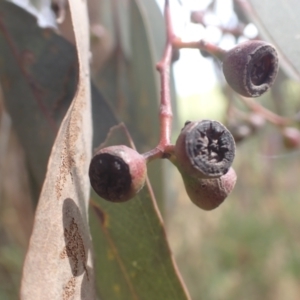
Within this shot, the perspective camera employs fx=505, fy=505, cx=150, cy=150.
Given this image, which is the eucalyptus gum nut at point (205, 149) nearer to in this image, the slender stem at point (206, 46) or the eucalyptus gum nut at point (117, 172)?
the eucalyptus gum nut at point (117, 172)

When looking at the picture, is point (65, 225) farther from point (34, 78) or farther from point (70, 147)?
point (34, 78)

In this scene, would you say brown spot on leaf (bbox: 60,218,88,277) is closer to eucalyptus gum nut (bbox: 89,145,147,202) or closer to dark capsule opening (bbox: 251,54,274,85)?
eucalyptus gum nut (bbox: 89,145,147,202)

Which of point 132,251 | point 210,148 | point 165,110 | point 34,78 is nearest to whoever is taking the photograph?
point 210,148

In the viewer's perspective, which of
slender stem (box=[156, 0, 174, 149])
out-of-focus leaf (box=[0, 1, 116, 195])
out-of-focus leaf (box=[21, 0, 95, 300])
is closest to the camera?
out-of-focus leaf (box=[21, 0, 95, 300])

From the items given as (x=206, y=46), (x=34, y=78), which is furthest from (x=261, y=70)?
(x=34, y=78)

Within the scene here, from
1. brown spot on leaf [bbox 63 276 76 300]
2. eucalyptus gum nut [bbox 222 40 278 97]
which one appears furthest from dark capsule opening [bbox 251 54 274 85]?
brown spot on leaf [bbox 63 276 76 300]

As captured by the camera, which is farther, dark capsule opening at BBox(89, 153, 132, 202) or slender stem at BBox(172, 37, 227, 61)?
slender stem at BBox(172, 37, 227, 61)

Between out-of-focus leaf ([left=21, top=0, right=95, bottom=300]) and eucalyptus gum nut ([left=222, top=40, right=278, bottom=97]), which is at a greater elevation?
eucalyptus gum nut ([left=222, top=40, right=278, bottom=97])
